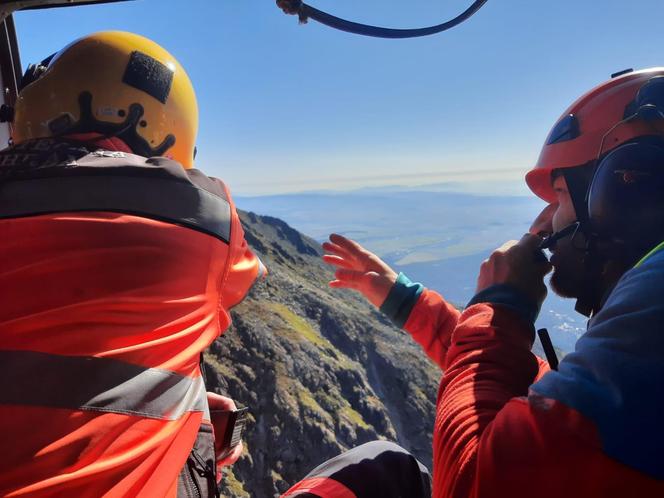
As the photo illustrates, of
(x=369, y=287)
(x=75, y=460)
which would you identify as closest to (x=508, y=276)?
(x=369, y=287)

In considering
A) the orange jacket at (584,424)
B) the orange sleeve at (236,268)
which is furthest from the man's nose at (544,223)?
the orange sleeve at (236,268)

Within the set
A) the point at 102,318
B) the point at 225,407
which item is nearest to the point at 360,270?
the point at 225,407

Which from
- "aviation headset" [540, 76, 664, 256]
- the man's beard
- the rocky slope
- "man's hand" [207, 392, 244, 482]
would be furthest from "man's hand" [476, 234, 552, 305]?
the rocky slope

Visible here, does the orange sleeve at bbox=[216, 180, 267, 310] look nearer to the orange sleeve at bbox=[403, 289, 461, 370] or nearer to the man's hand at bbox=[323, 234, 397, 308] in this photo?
the man's hand at bbox=[323, 234, 397, 308]

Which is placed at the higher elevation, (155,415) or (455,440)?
(455,440)

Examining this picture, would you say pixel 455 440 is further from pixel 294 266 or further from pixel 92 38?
pixel 294 266

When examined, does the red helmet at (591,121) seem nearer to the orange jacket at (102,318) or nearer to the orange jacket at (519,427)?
the orange jacket at (519,427)

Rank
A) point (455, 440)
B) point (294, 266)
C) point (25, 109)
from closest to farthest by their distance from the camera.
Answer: point (455, 440) → point (25, 109) → point (294, 266)
